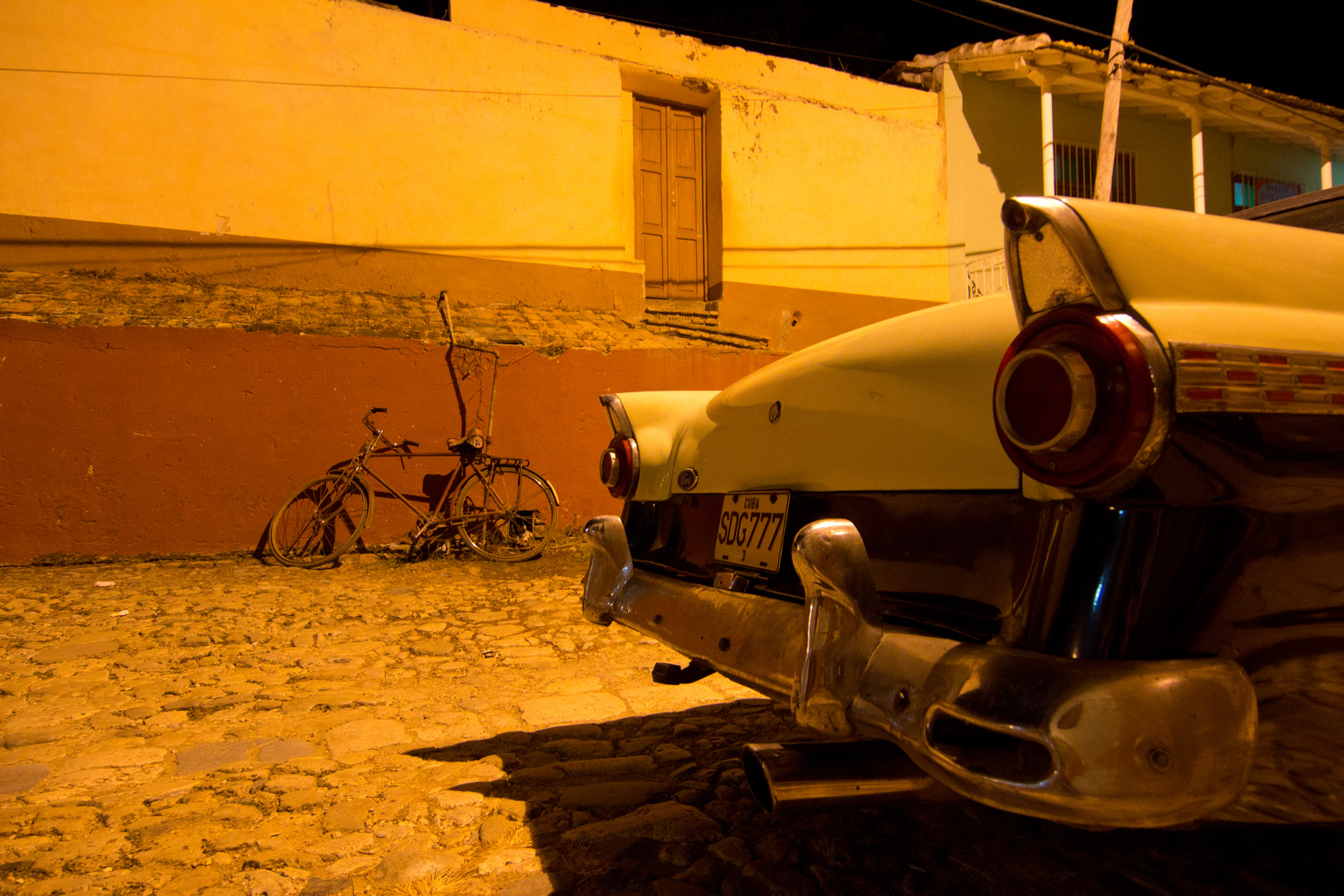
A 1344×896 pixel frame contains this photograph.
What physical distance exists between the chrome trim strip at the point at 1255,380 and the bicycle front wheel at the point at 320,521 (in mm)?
5951

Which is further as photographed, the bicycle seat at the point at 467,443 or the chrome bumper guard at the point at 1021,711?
the bicycle seat at the point at 467,443

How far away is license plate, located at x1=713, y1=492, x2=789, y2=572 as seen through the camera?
6.51ft

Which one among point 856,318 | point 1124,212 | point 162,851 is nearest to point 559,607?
point 162,851

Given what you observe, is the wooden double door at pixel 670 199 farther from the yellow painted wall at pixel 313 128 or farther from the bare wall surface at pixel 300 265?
the bare wall surface at pixel 300 265

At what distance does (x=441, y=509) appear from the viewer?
661 centimetres

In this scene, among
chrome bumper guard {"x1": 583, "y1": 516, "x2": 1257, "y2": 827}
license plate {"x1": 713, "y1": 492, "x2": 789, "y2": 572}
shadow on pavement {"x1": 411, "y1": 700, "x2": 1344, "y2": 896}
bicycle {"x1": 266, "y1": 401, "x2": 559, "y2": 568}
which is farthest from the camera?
bicycle {"x1": 266, "y1": 401, "x2": 559, "y2": 568}

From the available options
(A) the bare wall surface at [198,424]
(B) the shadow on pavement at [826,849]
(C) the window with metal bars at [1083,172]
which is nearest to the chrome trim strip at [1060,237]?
(B) the shadow on pavement at [826,849]

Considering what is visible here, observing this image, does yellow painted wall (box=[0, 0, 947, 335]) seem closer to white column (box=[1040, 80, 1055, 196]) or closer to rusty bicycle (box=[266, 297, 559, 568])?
white column (box=[1040, 80, 1055, 196])

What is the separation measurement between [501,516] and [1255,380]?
5.87 metres

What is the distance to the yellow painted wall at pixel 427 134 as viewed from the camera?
723 centimetres

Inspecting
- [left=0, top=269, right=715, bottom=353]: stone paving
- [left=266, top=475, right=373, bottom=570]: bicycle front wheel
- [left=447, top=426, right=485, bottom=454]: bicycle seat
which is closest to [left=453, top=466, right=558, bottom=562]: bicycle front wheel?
[left=447, top=426, right=485, bottom=454]: bicycle seat

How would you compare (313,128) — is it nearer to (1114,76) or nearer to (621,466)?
(621,466)

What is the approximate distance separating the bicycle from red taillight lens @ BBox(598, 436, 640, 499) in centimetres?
399

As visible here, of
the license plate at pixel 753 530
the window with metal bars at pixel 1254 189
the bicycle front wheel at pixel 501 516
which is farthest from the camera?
the window with metal bars at pixel 1254 189
